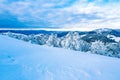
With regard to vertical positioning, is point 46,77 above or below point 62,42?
above

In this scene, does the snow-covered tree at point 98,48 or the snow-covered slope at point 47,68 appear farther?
the snow-covered tree at point 98,48

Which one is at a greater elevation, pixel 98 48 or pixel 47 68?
pixel 47 68

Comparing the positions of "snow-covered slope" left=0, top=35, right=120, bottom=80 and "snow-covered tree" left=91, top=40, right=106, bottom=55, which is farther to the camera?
"snow-covered tree" left=91, top=40, right=106, bottom=55

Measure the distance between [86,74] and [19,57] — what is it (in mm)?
1550

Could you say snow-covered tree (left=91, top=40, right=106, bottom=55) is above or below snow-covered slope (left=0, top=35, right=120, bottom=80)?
below

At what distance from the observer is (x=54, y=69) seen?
4.64 metres

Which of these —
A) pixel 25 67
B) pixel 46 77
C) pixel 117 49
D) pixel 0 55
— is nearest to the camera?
pixel 46 77

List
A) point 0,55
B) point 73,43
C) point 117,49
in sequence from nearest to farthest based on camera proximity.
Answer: point 0,55 → point 117,49 → point 73,43

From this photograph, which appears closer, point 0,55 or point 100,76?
point 100,76

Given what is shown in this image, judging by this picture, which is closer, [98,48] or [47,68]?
[47,68]

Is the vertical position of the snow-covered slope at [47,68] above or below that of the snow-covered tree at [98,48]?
above

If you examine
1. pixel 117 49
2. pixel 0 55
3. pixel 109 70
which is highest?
pixel 0 55

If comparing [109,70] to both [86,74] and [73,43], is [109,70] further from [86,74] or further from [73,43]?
[73,43]

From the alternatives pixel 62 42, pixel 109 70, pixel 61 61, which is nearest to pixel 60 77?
pixel 61 61
